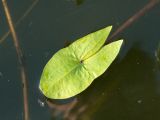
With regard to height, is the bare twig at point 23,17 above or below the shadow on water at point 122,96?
above

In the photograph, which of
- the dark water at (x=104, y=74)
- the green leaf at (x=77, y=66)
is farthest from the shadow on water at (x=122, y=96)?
the green leaf at (x=77, y=66)

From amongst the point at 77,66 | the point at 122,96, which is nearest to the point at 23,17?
the point at 77,66

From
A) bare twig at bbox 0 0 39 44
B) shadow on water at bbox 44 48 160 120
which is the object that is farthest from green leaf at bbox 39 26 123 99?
bare twig at bbox 0 0 39 44

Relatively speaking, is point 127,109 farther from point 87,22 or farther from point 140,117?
point 87,22

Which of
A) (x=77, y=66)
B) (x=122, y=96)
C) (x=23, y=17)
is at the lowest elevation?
(x=122, y=96)

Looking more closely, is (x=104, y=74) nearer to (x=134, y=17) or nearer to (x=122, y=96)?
(x=122, y=96)

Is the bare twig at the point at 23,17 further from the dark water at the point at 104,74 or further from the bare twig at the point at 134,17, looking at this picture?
the bare twig at the point at 134,17

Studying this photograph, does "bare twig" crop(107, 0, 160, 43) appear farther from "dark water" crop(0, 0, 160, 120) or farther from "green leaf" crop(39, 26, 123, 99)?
"green leaf" crop(39, 26, 123, 99)

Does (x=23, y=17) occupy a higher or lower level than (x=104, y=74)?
higher
